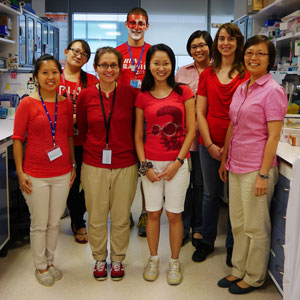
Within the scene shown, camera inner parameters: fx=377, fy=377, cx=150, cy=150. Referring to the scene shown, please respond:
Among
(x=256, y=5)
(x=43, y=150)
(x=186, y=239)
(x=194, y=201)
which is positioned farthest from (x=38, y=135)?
(x=256, y=5)

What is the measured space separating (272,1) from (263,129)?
219 centimetres

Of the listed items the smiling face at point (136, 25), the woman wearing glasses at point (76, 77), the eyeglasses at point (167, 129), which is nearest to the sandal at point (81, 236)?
the woman wearing glasses at point (76, 77)

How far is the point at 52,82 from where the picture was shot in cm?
215

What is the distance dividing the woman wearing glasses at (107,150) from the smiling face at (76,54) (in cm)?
47

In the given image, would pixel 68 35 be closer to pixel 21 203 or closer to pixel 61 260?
pixel 21 203

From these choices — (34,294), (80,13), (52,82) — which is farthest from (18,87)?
(80,13)

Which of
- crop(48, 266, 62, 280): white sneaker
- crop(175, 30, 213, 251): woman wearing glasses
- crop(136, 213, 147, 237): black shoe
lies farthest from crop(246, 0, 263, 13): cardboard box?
crop(48, 266, 62, 280): white sneaker

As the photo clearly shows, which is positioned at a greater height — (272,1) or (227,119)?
(272,1)

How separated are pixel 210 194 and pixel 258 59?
3.24 feet

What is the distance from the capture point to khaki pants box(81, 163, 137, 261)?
7.30 ft

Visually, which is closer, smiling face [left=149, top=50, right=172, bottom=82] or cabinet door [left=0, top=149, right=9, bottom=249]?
smiling face [left=149, top=50, right=172, bottom=82]

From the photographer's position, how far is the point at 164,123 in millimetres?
2146

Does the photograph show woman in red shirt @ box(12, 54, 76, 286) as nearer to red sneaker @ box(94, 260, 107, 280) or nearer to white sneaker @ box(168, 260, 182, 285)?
red sneaker @ box(94, 260, 107, 280)

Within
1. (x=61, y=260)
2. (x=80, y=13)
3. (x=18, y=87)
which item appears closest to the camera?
(x=61, y=260)
